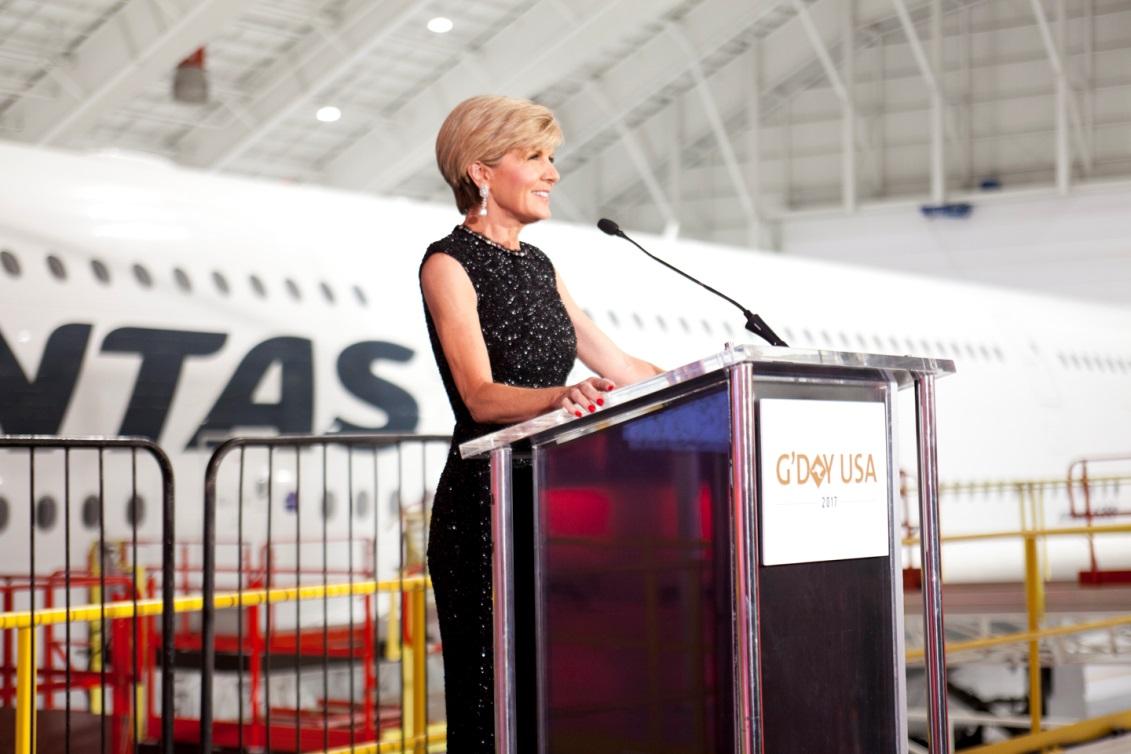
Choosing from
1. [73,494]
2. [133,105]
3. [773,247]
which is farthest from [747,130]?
[73,494]

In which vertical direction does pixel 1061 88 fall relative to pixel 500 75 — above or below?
above

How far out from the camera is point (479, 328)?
303 centimetres

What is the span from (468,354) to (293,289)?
20.0 ft

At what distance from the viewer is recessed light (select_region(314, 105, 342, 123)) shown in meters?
23.8

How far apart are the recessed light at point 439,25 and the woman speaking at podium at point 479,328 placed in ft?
63.4

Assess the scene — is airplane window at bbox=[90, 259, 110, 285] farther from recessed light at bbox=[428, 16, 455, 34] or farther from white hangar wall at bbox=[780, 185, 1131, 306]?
white hangar wall at bbox=[780, 185, 1131, 306]

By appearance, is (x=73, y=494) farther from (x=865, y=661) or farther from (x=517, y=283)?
(x=865, y=661)

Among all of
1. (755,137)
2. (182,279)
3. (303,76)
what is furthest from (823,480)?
(755,137)

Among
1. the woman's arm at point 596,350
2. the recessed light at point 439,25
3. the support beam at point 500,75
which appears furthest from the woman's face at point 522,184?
the recessed light at point 439,25

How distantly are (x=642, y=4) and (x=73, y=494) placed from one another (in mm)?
15354

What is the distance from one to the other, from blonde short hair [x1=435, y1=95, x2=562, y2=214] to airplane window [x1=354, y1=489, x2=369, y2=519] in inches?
251

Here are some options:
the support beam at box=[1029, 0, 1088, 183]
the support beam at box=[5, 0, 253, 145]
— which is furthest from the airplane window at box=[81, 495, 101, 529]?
the support beam at box=[1029, 0, 1088, 183]

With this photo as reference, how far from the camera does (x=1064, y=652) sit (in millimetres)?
7410

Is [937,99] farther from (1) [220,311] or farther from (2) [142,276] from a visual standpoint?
(2) [142,276]
